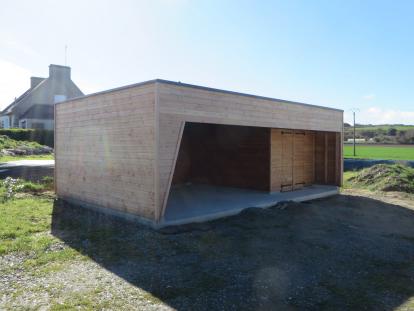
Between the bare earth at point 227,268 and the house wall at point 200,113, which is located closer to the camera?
the bare earth at point 227,268

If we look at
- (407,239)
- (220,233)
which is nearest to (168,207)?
(220,233)

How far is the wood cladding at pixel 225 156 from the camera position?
1097 centimetres

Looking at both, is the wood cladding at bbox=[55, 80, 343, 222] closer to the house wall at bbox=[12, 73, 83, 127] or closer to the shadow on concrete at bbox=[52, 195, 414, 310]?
the shadow on concrete at bbox=[52, 195, 414, 310]

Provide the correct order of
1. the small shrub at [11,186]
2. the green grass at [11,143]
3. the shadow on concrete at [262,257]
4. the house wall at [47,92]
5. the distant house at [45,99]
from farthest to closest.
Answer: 1. the house wall at [47,92]
2. the distant house at [45,99]
3. the green grass at [11,143]
4. the small shrub at [11,186]
5. the shadow on concrete at [262,257]

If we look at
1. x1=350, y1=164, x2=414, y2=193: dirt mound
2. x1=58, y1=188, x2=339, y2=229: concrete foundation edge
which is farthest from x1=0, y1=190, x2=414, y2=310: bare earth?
x1=350, y1=164, x2=414, y2=193: dirt mound

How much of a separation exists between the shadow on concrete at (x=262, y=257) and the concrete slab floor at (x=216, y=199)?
11.4 inches

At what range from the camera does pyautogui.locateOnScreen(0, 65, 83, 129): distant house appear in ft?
104

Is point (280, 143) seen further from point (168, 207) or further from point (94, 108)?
point (94, 108)

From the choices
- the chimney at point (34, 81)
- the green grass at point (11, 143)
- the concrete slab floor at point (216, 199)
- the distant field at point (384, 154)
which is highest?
the chimney at point (34, 81)

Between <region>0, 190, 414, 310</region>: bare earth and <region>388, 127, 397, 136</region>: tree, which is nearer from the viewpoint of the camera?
<region>0, 190, 414, 310</region>: bare earth

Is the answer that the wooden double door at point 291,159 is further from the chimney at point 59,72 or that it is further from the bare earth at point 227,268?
the chimney at point 59,72

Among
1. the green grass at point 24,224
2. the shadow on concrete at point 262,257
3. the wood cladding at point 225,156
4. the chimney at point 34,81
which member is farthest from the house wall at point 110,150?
the chimney at point 34,81

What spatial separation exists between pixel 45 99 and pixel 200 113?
1176 inches

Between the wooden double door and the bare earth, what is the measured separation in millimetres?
3157
